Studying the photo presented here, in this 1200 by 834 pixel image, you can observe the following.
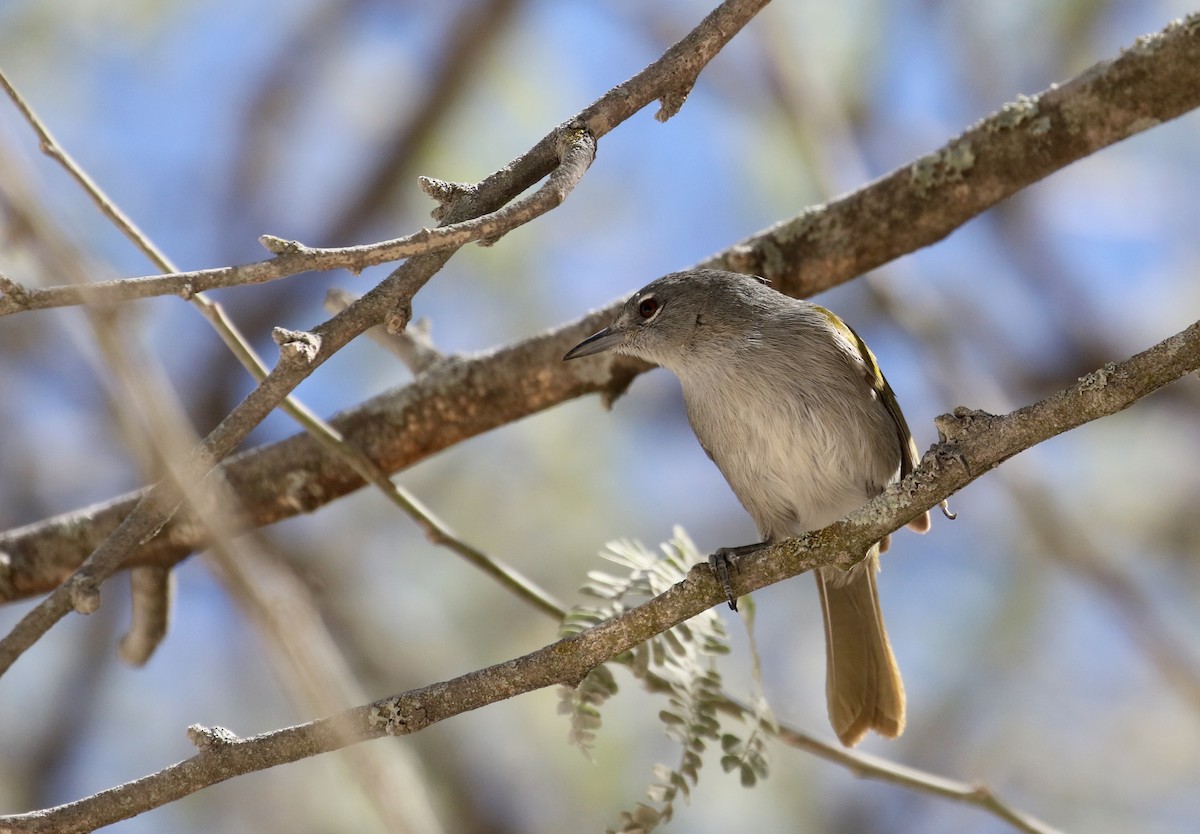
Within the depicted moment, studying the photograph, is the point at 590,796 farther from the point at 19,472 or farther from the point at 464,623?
the point at 19,472

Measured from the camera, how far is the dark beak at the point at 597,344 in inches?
147

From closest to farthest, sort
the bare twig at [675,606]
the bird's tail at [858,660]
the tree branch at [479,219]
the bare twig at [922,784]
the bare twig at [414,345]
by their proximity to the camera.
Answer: the tree branch at [479,219], the bare twig at [675,606], the bare twig at [922,784], the bird's tail at [858,660], the bare twig at [414,345]

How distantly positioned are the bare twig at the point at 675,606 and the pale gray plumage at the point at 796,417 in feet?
3.74

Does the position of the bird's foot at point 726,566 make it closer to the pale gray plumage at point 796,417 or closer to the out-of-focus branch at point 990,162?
the pale gray plumage at point 796,417

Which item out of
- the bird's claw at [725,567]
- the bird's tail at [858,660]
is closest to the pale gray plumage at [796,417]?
the bird's tail at [858,660]

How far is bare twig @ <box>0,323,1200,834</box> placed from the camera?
2195mm

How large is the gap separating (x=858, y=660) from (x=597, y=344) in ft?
4.13

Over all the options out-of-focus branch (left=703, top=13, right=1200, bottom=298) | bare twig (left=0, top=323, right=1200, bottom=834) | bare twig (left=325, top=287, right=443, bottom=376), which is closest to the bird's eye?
out-of-focus branch (left=703, top=13, right=1200, bottom=298)

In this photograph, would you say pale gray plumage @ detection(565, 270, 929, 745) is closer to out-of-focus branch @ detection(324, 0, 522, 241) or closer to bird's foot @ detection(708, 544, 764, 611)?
bird's foot @ detection(708, 544, 764, 611)

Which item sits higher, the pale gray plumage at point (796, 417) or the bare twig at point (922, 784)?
the pale gray plumage at point (796, 417)

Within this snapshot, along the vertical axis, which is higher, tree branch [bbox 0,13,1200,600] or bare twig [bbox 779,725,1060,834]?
tree branch [bbox 0,13,1200,600]

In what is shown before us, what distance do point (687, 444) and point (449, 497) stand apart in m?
1.66

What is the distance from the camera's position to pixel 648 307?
12.9 feet

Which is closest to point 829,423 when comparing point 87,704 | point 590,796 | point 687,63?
→ point 687,63
